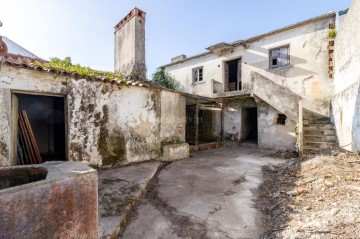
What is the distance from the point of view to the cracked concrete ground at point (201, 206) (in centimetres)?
319

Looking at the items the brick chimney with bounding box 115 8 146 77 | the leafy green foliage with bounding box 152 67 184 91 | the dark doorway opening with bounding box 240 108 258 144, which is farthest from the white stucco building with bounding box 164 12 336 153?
the brick chimney with bounding box 115 8 146 77

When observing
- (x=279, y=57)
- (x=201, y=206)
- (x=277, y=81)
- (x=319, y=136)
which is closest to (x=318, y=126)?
(x=319, y=136)

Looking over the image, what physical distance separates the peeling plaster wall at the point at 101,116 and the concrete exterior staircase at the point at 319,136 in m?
5.76

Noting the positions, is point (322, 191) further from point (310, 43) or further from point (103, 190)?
point (310, 43)

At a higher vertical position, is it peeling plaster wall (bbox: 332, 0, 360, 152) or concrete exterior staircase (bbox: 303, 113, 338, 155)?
peeling plaster wall (bbox: 332, 0, 360, 152)

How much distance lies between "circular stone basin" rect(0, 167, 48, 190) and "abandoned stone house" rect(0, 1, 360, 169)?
278cm

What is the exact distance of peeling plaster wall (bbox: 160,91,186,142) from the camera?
8.25m

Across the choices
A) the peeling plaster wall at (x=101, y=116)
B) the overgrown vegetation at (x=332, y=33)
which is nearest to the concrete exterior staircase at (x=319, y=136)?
the overgrown vegetation at (x=332, y=33)

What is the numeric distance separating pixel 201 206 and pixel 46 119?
8.10m

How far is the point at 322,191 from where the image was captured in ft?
13.0

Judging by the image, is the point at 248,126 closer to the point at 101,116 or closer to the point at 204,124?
the point at 204,124

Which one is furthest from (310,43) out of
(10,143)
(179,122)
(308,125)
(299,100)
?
(10,143)

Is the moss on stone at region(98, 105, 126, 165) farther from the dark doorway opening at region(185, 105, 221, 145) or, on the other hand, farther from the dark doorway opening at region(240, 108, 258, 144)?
the dark doorway opening at region(240, 108, 258, 144)

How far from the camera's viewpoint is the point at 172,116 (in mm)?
8617
